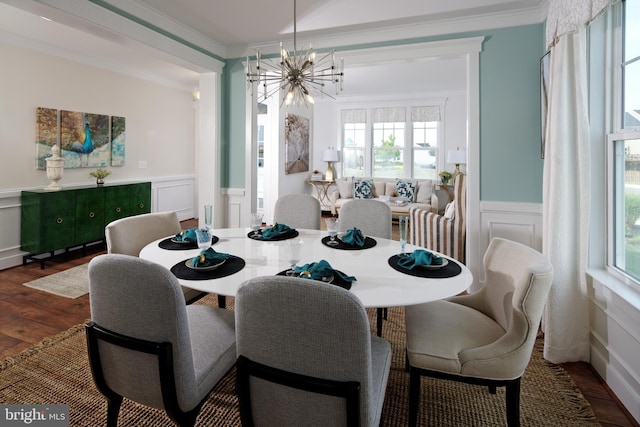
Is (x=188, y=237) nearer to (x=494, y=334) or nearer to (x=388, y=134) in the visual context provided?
(x=494, y=334)

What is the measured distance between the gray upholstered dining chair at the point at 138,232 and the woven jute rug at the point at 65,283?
1346mm

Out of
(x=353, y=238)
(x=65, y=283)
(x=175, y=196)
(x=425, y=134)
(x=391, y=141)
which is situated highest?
(x=425, y=134)

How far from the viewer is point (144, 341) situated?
1242 millimetres

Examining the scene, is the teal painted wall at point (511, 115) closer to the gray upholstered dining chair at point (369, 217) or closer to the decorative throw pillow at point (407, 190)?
the gray upholstered dining chair at point (369, 217)

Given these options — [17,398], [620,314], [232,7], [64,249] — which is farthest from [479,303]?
[64,249]

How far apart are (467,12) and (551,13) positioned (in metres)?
0.77

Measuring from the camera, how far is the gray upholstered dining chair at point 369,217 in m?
2.73

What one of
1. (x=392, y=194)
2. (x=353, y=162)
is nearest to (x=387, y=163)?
(x=353, y=162)

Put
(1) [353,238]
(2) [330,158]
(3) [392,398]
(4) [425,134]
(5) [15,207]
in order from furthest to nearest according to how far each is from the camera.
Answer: (2) [330,158] → (4) [425,134] → (5) [15,207] → (1) [353,238] → (3) [392,398]

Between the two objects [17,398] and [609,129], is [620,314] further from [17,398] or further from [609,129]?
[17,398]

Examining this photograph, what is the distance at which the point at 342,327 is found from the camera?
99 centimetres

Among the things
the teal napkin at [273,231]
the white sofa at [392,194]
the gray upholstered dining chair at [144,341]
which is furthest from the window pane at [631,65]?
the white sofa at [392,194]

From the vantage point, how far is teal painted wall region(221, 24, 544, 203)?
9.91 ft

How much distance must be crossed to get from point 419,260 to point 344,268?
36 centimetres
